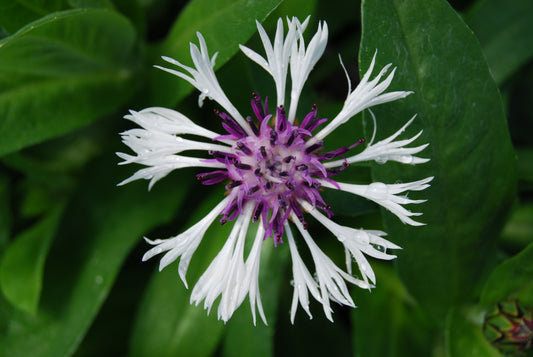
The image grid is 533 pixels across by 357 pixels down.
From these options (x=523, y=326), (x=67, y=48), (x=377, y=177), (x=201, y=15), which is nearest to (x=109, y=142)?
(x=67, y=48)

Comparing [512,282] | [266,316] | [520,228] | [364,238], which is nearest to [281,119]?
[364,238]

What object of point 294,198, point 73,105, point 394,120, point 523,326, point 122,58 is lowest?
point 523,326

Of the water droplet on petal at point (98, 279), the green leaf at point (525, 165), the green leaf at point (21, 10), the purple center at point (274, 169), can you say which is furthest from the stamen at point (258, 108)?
the green leaf at point (525, 165)

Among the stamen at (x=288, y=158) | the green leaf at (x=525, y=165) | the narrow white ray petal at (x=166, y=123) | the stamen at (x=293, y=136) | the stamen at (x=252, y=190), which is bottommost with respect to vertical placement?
the stamen at (x=252, y=190)

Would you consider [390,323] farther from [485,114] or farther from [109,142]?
[109,142]

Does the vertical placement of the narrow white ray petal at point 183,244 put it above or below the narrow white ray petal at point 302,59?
below

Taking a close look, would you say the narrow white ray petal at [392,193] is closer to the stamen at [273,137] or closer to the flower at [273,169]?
the flower at [273,169]
